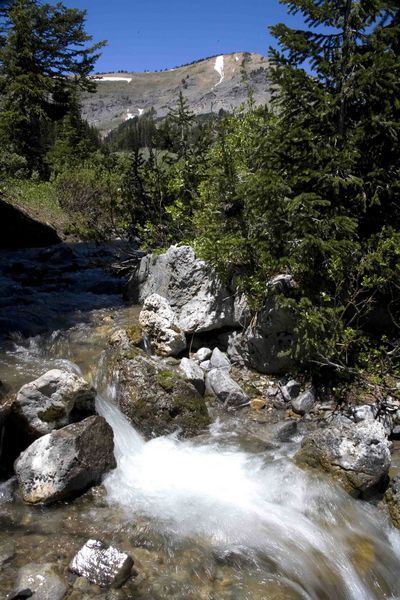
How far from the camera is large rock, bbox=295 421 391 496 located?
6.15m

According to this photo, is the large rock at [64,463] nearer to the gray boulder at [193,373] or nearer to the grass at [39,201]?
the gray boulder at [193,373]

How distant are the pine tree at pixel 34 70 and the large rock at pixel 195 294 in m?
24.2

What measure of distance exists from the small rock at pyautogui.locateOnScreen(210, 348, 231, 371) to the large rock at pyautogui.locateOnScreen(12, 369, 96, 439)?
291 centimetres

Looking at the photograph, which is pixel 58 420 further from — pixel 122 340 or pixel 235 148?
pixel 235 148

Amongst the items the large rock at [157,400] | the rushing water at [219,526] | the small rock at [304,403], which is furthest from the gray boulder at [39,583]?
the small rock at [304,403]

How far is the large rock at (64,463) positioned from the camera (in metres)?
5.59

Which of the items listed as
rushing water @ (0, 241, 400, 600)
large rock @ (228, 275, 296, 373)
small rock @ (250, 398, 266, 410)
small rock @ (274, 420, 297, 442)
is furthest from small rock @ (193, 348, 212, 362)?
small rock @ (274, 420, 297, 442)

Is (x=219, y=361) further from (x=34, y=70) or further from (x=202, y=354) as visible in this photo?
(x=34, y=70)

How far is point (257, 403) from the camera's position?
826cm

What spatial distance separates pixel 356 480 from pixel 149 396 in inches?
137

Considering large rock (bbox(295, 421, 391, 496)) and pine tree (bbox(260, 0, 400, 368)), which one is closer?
large rock (bbox(295, 421, 391, 496))

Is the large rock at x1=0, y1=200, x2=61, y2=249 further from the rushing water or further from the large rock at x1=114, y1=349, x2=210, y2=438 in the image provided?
the large rock at x1=114, y1=349, x2=210, y2=438

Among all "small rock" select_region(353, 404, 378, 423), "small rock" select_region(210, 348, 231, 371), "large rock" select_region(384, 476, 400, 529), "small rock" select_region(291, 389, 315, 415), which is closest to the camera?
"large rock" select_region(384, 476, 400, 529)

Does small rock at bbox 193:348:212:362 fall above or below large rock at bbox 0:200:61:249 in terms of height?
below
